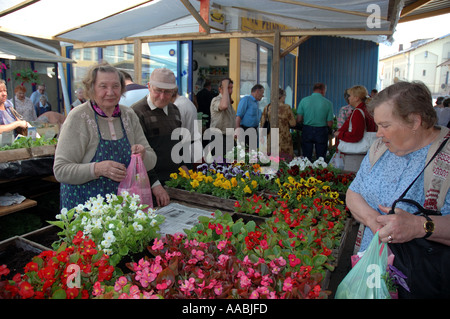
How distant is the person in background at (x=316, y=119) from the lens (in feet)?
19.8

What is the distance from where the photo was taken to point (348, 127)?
4551mm

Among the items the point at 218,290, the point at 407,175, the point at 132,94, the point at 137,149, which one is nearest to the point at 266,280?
the point at 218,290

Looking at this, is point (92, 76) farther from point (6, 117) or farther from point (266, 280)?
point (6, 117)

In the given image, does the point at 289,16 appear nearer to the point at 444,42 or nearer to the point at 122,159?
the point at 122,159

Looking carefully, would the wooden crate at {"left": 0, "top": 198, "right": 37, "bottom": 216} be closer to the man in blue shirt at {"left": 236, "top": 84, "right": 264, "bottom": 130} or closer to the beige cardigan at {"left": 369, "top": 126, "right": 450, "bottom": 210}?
the beige cardigan at {"left": 369, "top": 126, "right": 450, "bottom": 210}

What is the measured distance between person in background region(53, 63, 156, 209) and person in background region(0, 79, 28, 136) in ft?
9.71

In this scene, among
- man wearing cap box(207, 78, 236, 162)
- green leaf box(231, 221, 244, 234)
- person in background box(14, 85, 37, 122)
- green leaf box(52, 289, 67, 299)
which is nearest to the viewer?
green leaf box(52, 289, 67, 299)

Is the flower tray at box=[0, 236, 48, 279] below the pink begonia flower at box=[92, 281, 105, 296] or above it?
below

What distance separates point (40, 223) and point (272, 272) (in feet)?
10.5

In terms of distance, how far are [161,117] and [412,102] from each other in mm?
2051

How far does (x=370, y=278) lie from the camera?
4.30 ft

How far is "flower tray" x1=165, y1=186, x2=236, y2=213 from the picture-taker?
8.79ft

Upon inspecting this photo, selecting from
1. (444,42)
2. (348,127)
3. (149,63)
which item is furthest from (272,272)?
(444,42)

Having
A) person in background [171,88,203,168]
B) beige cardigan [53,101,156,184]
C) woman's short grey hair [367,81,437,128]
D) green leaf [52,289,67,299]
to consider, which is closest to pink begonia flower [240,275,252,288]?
green leaf [52,289,67,299]
